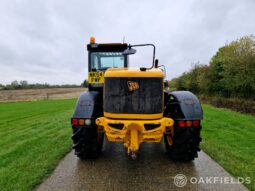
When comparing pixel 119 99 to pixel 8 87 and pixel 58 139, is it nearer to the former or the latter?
pixel 58 139

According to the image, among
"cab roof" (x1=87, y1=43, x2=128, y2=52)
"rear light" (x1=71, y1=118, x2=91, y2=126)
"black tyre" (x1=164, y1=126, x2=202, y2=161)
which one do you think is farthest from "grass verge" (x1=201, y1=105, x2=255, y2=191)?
"cab roof" (x1=87, y1=43, x2=128, y2=52)

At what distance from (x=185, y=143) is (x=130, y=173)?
1153 millimetres

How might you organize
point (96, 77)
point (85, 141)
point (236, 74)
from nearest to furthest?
point (85, 141) → point (96, 77) → point (236, 74)

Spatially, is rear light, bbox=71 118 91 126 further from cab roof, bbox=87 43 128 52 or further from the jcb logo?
cab roof, bbox=87 43 128 52

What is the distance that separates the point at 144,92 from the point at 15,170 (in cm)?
274

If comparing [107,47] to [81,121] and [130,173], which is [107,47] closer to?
[81,121]

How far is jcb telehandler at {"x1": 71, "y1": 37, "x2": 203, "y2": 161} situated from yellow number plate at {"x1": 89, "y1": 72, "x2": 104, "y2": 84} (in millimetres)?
297

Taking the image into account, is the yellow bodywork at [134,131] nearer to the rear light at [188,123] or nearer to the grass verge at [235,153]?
the rear light at [188,123]

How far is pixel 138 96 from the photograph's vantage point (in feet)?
11.7

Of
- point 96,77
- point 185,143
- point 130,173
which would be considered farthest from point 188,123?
point 96,77

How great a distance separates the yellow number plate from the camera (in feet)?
14.3

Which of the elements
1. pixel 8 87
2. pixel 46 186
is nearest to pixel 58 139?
pixel 46 186

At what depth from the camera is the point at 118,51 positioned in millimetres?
4812

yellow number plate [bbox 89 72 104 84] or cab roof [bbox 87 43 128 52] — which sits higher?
cab roof [bbox 87 43 128 52]
